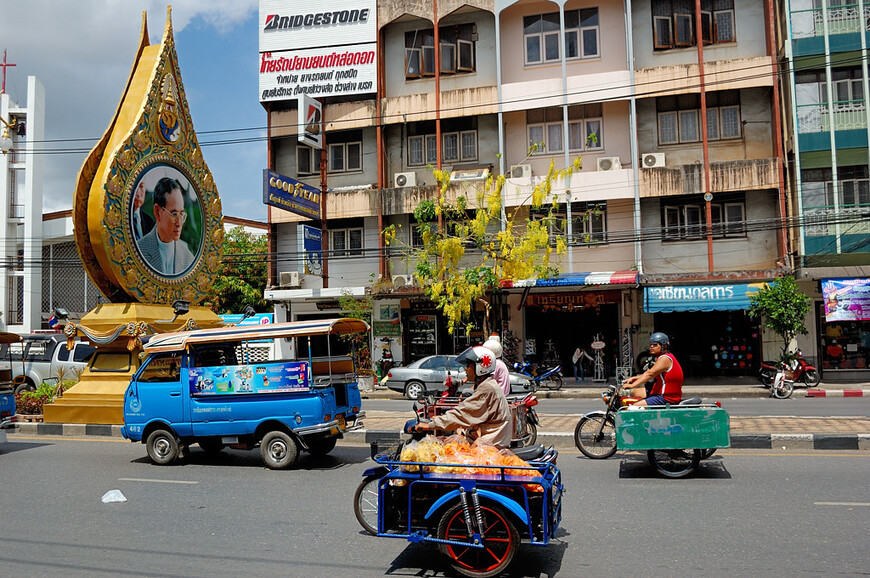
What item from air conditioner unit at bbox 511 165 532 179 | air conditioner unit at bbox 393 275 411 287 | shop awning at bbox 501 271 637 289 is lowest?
shop awning at bbox 501 271 637 289

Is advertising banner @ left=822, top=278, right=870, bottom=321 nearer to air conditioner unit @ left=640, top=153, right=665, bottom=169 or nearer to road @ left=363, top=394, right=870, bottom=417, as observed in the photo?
road @ left=363, top=394, right=870, bottom=417

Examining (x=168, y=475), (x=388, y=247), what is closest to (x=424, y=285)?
(x=388, y=247)

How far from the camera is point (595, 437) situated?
984 cm

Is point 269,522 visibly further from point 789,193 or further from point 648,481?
point 789,193

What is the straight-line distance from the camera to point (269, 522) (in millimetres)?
6918

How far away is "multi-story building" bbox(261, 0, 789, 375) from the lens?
966 inches

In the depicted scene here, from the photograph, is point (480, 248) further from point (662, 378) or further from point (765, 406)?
point (662, 378)

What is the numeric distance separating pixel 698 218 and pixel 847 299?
5437 mm

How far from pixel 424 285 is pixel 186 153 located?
987cm

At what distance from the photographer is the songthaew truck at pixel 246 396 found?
385 inches

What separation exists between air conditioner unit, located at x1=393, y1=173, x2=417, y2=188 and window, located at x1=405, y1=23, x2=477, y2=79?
4028mm

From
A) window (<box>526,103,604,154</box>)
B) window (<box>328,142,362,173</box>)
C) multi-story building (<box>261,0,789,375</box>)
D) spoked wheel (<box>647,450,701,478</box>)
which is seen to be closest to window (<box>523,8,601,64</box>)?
multi-story building (<box>261,0,789,375</box>)

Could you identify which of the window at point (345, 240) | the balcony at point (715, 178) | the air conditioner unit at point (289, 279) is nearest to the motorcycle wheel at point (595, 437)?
the balcony at point (715, 178)

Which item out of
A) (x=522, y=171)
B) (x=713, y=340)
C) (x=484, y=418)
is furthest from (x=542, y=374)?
(x=484, y=418)
